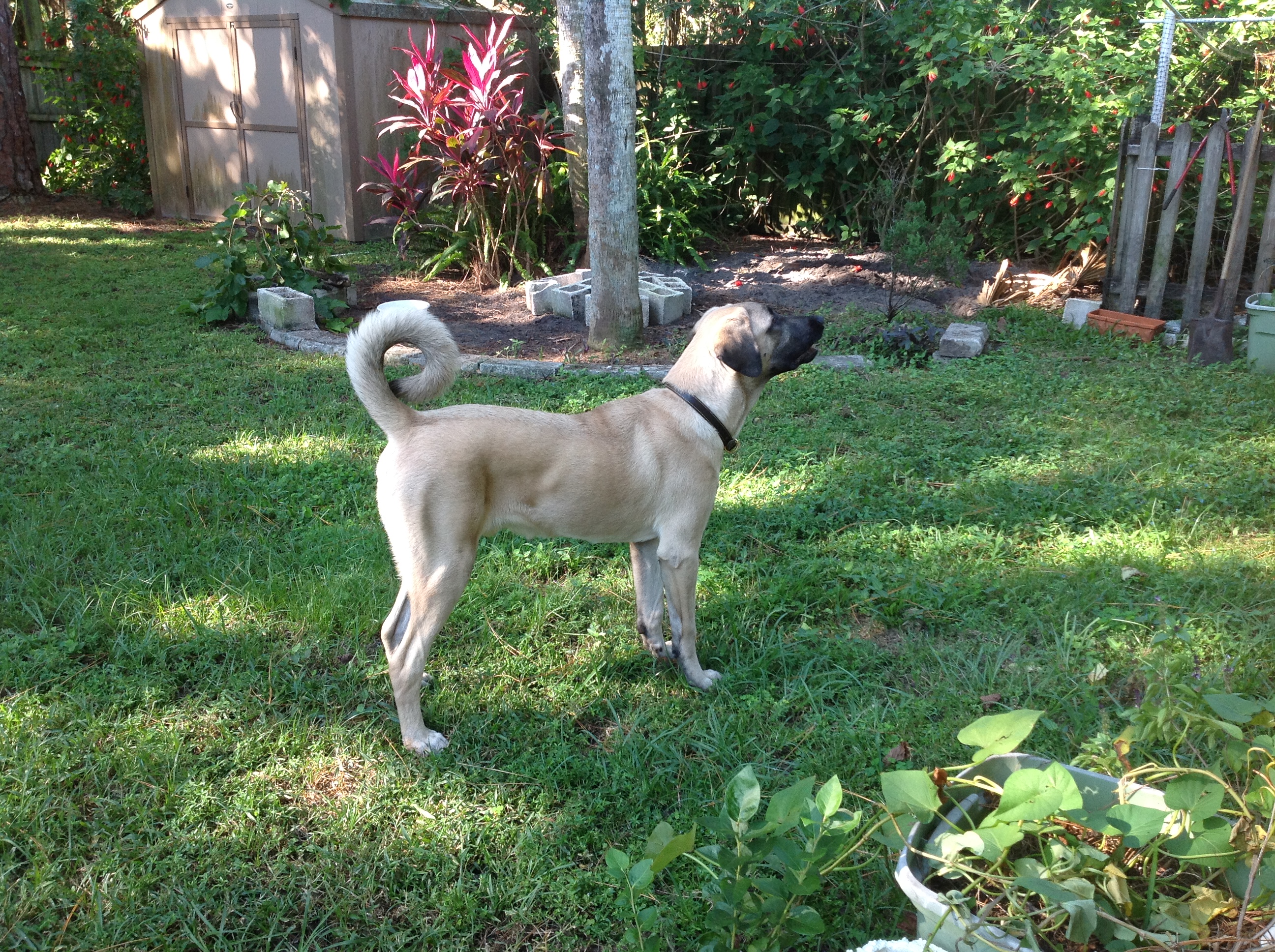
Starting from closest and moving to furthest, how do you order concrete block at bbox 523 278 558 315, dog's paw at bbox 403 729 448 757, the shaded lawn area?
the shaded lawn area, dog's paw at bbox 403 729 448 757, concrete block at bbox 523 278 558 315

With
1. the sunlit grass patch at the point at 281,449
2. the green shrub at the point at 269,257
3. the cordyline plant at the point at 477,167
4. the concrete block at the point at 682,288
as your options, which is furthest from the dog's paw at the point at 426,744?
the cordyline plant at the point at 477,167

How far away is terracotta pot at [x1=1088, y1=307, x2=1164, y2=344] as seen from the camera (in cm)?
734

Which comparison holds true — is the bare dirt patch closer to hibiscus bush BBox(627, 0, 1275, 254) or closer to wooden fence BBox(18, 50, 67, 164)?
hibiscus bush BBox(627, 0, 1275, 254)

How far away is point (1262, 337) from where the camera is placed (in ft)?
21.6

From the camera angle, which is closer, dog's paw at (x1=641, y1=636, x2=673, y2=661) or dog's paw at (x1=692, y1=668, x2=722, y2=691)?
dog's paw at (x1=692, y1=668, x2=722, y2=691)

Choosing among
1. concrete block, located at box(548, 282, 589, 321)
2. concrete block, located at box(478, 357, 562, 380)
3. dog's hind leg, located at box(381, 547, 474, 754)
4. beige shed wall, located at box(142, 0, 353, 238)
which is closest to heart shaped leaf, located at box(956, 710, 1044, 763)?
dog's hind leg, located at box(381, 547, 474, 754)

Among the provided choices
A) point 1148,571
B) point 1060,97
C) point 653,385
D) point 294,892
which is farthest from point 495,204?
point 294,892

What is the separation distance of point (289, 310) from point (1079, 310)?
6.71m

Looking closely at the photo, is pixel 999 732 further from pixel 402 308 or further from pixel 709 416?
pixel 402 308

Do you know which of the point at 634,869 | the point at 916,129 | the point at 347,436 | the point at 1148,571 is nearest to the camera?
the point at 634,869

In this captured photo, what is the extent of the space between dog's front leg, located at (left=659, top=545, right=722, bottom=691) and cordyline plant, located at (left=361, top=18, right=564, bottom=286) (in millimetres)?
6466

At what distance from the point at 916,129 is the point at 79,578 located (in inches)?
370

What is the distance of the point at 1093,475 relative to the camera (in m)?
4.89

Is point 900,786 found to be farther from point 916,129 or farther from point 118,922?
point 916,129
